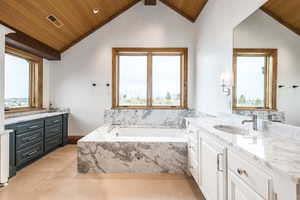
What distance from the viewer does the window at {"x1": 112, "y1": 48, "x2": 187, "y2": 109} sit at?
15.3 feet

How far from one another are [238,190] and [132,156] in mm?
1882

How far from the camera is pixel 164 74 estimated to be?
469cm

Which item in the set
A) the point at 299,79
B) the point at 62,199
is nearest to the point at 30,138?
the point at 62,199

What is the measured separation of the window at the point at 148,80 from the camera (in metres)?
4.65

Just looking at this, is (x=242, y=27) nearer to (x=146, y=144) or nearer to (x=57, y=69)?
(x=146, y=144)

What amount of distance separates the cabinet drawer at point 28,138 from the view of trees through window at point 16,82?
80 cm

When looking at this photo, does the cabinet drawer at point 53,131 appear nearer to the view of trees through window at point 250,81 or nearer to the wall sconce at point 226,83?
the wall sconce at point 226,83

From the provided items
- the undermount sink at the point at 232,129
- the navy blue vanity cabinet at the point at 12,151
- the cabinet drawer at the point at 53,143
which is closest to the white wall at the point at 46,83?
the cabinet drawer at the point at 53,143

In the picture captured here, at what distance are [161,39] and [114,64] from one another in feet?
4.08

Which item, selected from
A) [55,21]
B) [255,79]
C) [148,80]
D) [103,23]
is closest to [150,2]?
[103,23]

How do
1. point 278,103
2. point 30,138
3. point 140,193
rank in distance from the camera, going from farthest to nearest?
point 30,138
point 140,193
point 278,103

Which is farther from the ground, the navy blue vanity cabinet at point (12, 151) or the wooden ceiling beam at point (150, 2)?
the wooden ceiling beam at point (150, 2)

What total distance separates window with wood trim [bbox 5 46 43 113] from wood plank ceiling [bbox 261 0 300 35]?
13.0ft

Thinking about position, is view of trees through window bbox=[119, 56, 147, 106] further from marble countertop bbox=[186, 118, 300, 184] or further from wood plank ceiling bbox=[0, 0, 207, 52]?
marble countertop bbox=[186, 118, 300, 184]
